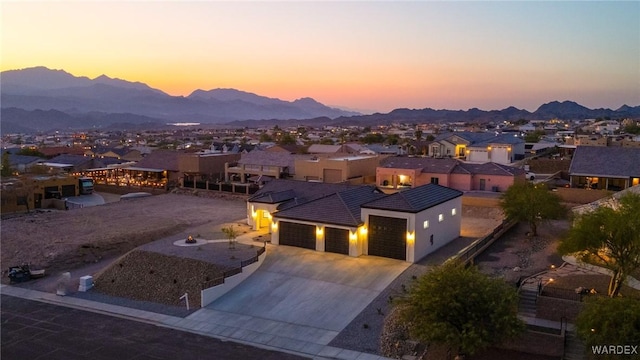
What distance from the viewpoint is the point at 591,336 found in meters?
17.1

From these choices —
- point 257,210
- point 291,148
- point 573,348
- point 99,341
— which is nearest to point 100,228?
point 257,210

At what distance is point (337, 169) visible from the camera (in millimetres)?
53375

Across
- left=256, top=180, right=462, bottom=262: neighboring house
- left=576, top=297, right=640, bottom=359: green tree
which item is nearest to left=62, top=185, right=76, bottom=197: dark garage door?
left=256, top=180, right=462, bottom=262: neighboring house

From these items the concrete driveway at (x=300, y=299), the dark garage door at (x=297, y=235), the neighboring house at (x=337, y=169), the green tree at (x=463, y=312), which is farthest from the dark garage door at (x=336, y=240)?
the neighboring house at (x=337, y=169)

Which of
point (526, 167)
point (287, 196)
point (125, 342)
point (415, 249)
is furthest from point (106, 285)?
point (526, 167)

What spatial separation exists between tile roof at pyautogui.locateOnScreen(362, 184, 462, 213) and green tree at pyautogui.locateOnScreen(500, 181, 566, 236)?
4450mm

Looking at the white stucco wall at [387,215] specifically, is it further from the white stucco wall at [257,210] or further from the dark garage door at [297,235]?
the white stucco wall at [257,210]

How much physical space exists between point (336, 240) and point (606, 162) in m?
29.4

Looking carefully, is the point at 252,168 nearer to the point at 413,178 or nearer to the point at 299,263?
the point at 413,178

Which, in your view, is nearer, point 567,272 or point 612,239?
point 612,239

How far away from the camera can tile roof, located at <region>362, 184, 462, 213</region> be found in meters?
29.7

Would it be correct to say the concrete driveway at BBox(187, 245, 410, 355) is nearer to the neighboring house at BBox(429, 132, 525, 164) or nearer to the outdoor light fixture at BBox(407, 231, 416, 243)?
the outdoor light fixture at BBox(407, 231, 416, 243)

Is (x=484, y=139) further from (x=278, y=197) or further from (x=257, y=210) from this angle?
(x=257, y=210)

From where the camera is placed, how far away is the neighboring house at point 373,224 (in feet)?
97.2
